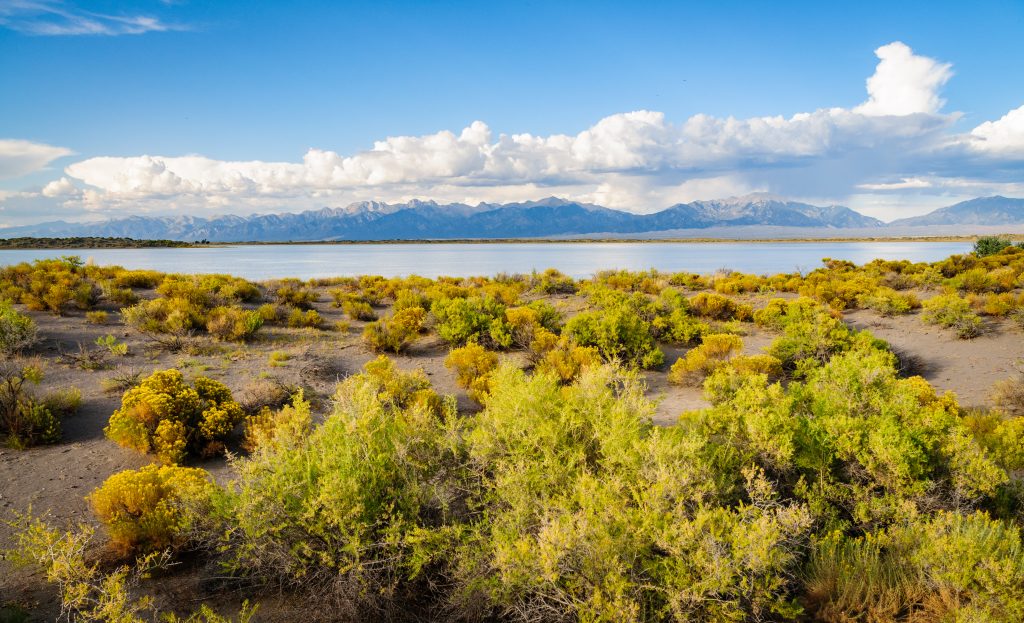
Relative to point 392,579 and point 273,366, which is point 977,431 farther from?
point 273,366

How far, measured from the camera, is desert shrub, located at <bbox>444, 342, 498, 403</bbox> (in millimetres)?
10670

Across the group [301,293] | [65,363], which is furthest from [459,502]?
[301,293]

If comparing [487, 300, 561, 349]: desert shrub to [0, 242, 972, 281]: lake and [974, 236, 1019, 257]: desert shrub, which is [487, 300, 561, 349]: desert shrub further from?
[974, 236, 1019, 257]: desert shrub

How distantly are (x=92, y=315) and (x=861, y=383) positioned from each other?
1930cm

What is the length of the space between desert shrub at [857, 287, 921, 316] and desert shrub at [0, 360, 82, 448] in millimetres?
21984

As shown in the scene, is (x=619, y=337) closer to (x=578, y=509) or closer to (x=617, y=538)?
(x=578, y=509)

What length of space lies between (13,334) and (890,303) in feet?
82.7

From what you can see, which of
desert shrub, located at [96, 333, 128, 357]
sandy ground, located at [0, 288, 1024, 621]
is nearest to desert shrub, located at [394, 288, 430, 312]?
sandy ground, located at [0, 288, 1024, 621]

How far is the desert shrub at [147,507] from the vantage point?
484cm

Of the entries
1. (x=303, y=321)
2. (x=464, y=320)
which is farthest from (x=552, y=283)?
(x=303, y=321)

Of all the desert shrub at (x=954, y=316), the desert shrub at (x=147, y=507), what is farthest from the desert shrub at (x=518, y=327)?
the desert shrub at (x=954, y=316)

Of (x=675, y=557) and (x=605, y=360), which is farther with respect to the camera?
(x=605, y=360)

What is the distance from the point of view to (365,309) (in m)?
19.1

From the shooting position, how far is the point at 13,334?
1137cm
